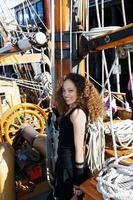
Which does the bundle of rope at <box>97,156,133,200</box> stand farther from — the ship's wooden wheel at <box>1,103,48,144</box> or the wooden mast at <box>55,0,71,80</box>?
the ship's wooden wheel at <box>1,103,48,144</box>

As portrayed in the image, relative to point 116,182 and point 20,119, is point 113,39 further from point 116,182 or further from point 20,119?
point 20,119

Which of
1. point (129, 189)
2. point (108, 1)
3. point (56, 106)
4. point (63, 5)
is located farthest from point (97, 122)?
point (108, 1)

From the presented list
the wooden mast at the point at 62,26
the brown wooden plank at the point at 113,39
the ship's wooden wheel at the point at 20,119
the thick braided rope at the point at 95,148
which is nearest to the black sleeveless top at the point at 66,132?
the thick braided rope at the point at 95,148

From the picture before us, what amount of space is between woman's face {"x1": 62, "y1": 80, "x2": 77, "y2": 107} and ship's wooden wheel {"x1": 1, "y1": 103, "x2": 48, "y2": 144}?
5.79ft

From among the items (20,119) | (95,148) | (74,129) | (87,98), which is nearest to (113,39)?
(87,98)

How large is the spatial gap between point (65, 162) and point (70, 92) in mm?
453

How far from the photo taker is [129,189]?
159 centimetres

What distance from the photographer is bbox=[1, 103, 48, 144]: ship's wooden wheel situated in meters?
3.71

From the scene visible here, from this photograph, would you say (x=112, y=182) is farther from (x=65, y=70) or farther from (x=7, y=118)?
(x=7, y=118)

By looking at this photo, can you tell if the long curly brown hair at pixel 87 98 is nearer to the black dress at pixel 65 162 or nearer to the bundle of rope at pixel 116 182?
the black dress at pixel 65 162

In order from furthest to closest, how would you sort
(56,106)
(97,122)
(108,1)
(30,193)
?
(108,1), (30,193), (56,106), (97,122)

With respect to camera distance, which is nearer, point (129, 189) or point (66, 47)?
point (129, 189)

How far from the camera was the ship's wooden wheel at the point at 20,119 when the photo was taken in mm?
3707

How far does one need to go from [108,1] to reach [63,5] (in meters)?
8.42
